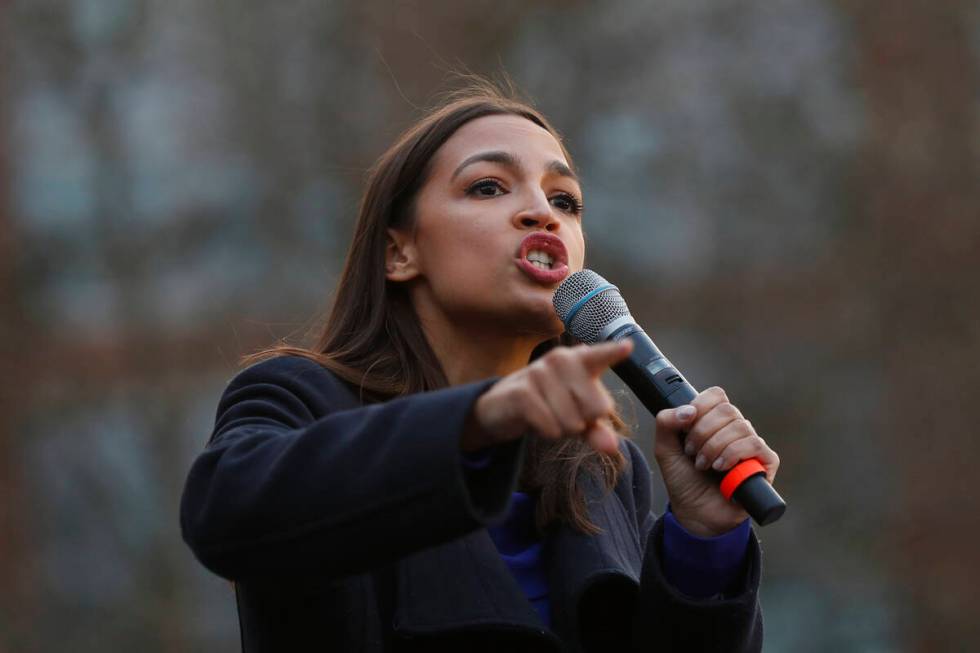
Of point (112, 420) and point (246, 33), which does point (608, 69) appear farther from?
point (112, 420)

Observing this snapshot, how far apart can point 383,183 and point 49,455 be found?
918 cm

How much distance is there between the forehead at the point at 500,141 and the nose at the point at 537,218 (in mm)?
154

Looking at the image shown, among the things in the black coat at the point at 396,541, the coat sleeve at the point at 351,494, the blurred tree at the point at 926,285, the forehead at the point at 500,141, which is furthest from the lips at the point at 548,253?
the blurred tree at the point at 926,285

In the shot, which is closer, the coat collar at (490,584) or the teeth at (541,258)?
the coat collar at (490,584)

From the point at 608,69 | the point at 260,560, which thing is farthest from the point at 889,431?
the point at 260,560

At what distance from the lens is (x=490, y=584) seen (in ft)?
9.44

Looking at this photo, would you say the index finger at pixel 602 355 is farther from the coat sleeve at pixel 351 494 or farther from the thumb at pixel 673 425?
the thumb at pixel 673 425

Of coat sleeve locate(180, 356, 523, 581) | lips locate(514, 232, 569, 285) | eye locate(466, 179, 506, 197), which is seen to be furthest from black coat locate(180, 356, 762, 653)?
eye locate(466, 179, 506, 197)

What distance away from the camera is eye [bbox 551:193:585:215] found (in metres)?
3.42

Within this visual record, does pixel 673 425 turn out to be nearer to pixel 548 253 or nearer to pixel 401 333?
pixel 548 253

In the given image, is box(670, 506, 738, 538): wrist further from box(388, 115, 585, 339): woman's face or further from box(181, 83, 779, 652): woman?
box(388, 115, 585, 339): woman's face

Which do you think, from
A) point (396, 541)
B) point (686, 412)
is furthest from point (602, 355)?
point (686, 412)

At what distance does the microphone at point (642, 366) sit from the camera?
264 centimetres

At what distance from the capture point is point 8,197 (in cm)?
1251
